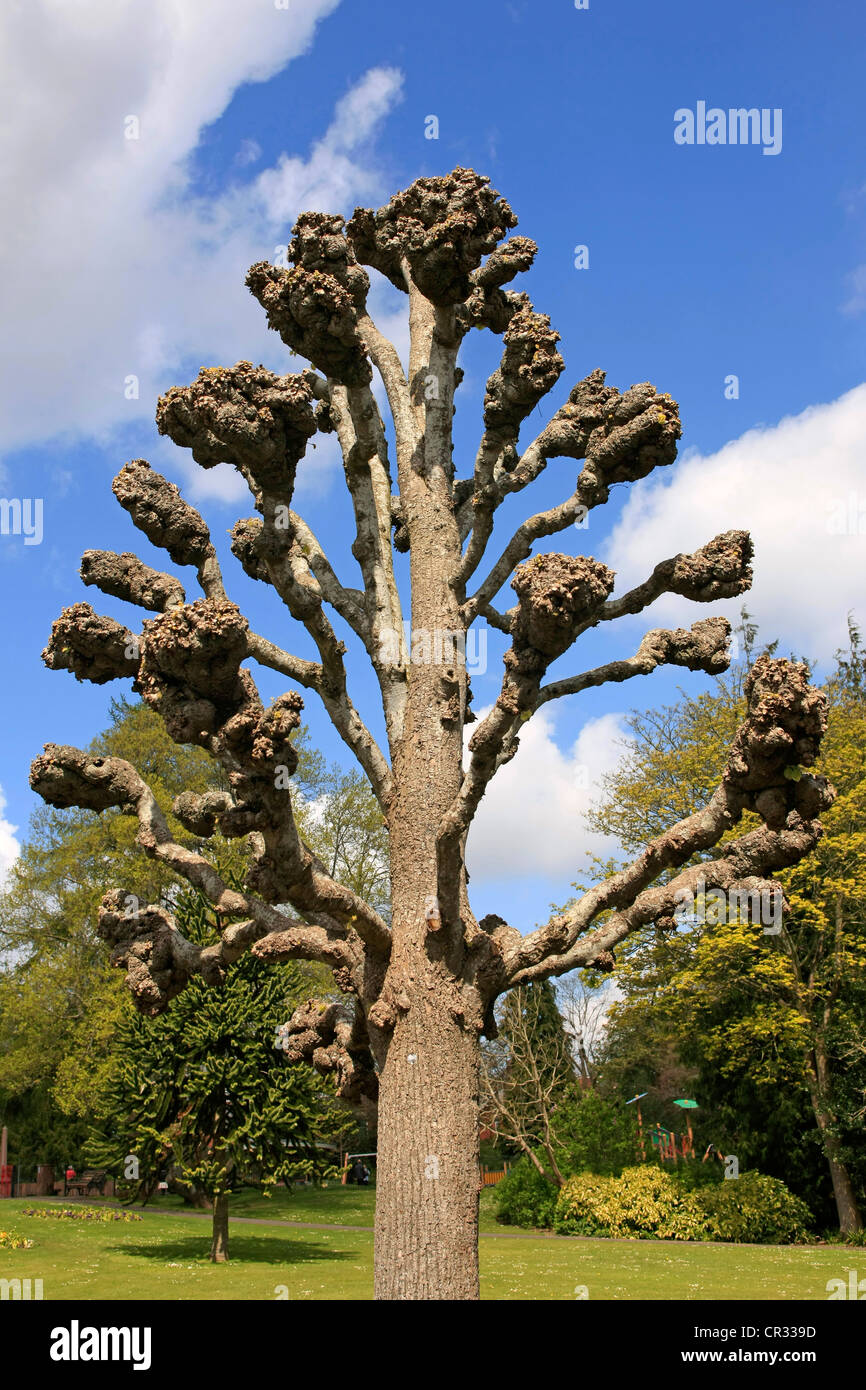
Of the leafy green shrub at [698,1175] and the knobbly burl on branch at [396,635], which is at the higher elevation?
the knobbly burl on branch at [396,635]

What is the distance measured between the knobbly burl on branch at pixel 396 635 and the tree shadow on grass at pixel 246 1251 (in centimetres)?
1582

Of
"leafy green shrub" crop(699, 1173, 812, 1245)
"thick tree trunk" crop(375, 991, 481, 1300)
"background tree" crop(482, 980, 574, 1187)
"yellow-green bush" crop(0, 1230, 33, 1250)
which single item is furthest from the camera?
"background tree" crop(482, 980, 574, 1187)

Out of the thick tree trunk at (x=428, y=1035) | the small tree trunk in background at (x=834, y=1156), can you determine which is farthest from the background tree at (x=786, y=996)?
the thick tree trunk at (x=428, y=1035)

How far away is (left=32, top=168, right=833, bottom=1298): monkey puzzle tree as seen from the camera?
4852mm

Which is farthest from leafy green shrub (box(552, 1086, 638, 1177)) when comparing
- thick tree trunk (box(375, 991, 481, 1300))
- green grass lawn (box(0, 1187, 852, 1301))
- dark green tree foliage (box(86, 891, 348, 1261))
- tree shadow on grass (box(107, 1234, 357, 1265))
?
thick tree trunk (box(375, 991, 481, 1300))

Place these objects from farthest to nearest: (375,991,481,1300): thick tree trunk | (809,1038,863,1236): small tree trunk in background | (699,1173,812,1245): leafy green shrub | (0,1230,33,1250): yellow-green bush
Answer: (699,1173,812,1245): leafy green shrub, (809,1038,863,1236): small tree trunk in background, (0,1230,33,1250): yellow-green bush, (375,991,481,1300): thick tree trunk

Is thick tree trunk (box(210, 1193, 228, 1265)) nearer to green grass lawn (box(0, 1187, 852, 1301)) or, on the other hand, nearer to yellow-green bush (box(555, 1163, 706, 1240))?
green grass lawn (box(0, 1187, 852, 1301))

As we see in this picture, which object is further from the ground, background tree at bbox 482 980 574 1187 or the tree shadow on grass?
background tree at bbox 482 980 574 1187

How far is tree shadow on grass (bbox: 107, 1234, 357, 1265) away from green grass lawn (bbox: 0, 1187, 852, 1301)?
0.08 ft

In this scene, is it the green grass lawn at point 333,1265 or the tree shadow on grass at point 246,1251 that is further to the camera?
the tree shadow on grass at point 246,1251

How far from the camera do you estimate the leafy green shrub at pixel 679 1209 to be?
2230cm

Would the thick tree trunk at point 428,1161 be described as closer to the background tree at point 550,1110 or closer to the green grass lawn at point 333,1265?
the green grass lawn at point 333,1265

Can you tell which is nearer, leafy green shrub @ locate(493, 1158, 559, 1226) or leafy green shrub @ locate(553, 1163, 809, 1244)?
leafy green shrub @ locate(553, 1163, 809, 1244)

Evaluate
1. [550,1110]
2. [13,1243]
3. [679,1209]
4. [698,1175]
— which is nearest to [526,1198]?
[550,1110]
